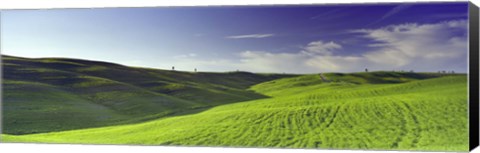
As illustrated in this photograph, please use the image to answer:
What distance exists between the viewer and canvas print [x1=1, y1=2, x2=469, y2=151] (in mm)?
15078

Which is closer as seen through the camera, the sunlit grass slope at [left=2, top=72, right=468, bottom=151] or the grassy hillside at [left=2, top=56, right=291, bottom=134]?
the sunlit grass slope at [left=2, top=72, right=468, bottom=151]

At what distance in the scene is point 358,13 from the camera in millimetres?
15422

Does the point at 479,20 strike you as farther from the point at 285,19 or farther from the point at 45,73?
the point at 45,73

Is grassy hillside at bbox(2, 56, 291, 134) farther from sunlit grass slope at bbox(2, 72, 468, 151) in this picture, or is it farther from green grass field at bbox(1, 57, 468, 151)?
sunlit grass slope at bbox(2, 72, 468, 151)

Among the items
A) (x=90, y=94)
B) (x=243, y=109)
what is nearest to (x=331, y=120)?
(x=243, y=109)

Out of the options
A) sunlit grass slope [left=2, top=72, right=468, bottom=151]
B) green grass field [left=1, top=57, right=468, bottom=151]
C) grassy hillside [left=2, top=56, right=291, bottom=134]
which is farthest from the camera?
grassy hillside [left=2, top=56, right=291, bottom=134]

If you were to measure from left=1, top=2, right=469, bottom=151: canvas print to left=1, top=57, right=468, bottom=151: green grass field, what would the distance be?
19 millimetres

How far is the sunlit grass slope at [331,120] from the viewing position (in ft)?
49.3

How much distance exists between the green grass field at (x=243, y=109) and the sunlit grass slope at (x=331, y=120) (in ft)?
0.06

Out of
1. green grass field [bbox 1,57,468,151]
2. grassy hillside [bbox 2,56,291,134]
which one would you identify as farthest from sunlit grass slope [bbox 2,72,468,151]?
grassy hillside [bbox 2,56,291,134]

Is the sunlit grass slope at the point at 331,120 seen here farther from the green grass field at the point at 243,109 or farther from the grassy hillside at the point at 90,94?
the grassy hillside at the point at 90,94

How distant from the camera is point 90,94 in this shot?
16812mm

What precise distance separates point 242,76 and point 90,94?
3.03m

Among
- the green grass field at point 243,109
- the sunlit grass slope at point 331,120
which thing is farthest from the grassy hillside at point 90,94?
the sunlit grass slope at point 331,120
